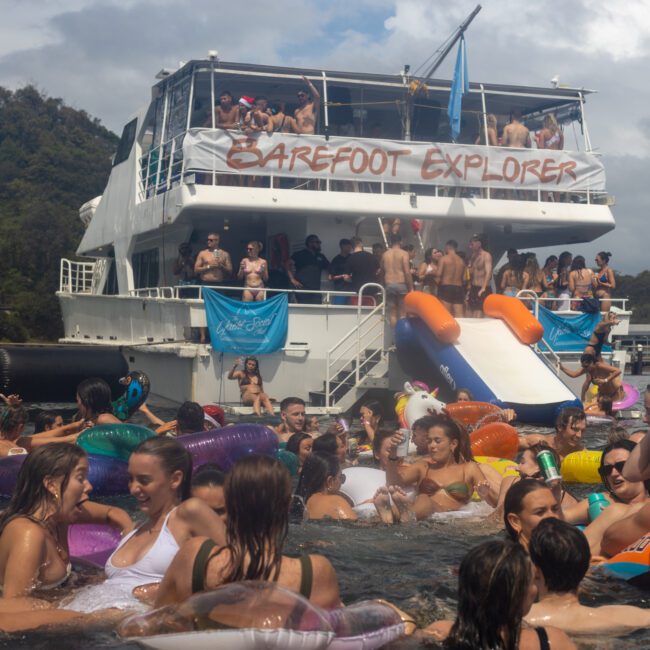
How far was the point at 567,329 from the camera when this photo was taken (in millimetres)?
18625

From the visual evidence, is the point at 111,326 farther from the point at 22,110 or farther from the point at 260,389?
the point at 22,110

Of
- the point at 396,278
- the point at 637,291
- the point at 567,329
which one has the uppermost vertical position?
the point at 637,291

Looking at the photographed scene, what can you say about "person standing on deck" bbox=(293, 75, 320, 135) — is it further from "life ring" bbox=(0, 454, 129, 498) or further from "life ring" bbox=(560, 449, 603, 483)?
"life ring" bbox=(0, 454, 129, 498)

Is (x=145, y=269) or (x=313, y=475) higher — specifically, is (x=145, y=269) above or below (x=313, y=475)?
above

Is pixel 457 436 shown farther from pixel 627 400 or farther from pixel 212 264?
pixel 212 264

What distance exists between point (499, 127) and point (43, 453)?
18465mm

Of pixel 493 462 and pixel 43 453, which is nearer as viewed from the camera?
pixel 43 453

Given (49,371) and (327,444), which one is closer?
(327,444)

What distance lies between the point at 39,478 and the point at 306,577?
1.85 m

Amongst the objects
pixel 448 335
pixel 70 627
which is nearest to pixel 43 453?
pixel 70 627

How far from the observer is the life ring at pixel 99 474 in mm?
9109

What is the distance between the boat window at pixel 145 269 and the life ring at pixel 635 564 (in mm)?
17352

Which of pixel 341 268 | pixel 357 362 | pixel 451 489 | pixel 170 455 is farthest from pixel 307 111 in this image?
pixel 170 455

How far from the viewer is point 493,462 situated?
10.0 meters
